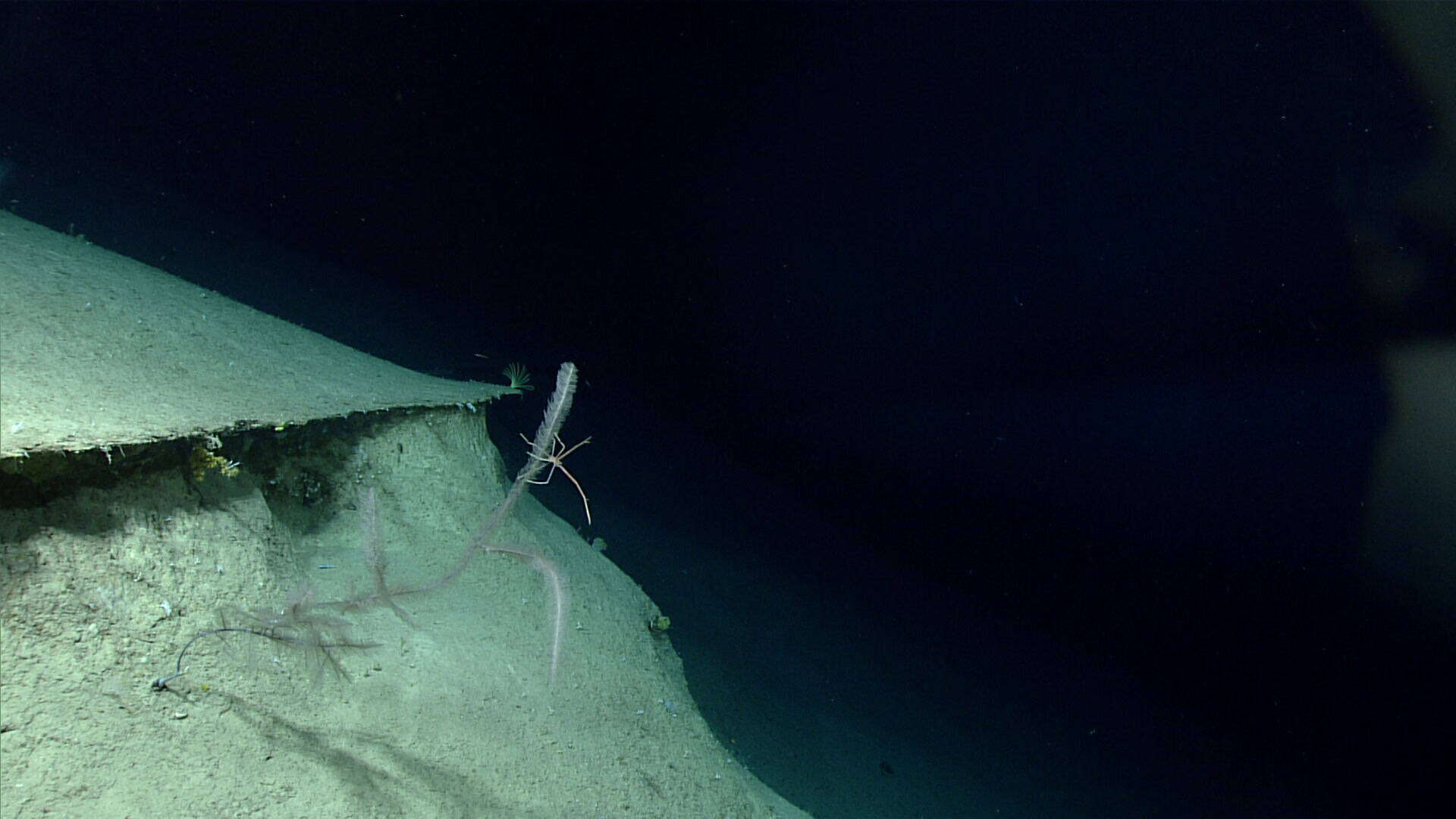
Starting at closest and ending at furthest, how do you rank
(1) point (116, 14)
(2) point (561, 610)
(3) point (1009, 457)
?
(2) point (561, 610) → (1) point (116, 14) → (3) point (1009, 457)

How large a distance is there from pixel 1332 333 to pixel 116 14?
8840 mm

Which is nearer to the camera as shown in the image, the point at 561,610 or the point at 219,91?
the point at 561,610

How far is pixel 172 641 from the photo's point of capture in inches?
55.0

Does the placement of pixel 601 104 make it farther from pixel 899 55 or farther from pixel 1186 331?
pixel 1186 331

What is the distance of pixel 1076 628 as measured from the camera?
6941 mm

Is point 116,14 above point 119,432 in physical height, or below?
above

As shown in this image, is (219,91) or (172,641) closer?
(172,641)

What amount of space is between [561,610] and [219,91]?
4.99m

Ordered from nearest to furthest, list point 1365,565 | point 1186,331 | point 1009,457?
point 1186,331 < point 1365,565 < point 1009,457

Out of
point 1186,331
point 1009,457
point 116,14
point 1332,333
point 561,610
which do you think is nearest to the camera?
point 561,610

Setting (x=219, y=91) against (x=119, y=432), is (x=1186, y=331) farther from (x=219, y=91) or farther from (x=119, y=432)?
(x=219, y=91)

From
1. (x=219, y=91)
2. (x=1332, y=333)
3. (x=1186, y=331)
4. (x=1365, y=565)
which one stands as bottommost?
(x=219, y=91)

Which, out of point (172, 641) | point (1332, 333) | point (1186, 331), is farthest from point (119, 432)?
point (1332, 333)

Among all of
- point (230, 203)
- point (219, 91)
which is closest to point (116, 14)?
point (219, 91)
